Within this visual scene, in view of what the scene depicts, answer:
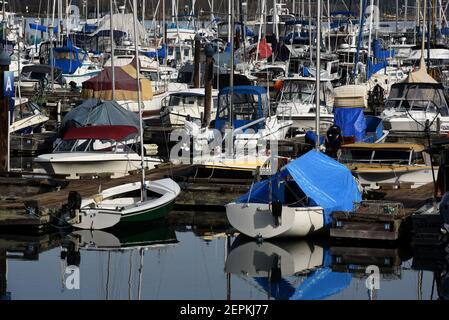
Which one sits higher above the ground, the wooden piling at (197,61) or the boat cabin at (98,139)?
the wooden piling at (197,61)

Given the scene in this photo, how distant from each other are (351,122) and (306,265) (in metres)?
13.4

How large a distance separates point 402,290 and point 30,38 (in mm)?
70099

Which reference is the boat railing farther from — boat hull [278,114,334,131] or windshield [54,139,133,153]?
boat hull [278,114,334,131]

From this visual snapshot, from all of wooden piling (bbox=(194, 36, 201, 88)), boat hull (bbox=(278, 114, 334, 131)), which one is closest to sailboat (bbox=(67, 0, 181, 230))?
boat hull (bbox=(278, 114, 334, 131))

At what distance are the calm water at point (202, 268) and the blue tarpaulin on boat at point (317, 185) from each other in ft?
2.96

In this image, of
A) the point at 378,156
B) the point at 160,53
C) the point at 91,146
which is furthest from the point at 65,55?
the point at 378,156

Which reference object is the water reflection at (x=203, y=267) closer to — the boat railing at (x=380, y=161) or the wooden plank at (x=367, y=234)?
the wooden plank at (x=367, y=234)

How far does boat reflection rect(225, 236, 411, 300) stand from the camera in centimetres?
2108

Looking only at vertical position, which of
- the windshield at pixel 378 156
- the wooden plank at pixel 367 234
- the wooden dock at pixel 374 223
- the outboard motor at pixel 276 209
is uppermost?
the windshield at pixel 378 156

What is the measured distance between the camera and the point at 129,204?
1070 inches

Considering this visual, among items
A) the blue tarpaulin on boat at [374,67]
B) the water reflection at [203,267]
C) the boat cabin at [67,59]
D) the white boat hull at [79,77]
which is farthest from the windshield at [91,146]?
the boat cabin at [67,59]

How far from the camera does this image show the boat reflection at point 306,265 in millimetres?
21078

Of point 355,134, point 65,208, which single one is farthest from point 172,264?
point 355,134

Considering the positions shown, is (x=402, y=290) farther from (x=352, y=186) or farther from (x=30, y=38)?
(x=30, y=38)
